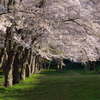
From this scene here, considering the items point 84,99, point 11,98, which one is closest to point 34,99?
point 11,98

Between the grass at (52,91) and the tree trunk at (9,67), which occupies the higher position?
the tree trunk at (9,67)

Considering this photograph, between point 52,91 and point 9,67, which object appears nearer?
point 52,91

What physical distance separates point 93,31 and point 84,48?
750 cm

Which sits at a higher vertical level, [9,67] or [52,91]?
[9,67]

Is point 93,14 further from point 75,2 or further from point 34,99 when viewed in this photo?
point 34,99

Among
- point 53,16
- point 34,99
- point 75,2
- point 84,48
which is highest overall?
point 75,2

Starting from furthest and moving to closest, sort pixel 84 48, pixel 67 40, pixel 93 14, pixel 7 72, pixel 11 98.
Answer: pixel 84 48
pixel 67 40
pixel 7 72
pixel 93 14
pixel 11 98

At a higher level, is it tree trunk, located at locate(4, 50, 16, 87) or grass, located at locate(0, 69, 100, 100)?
tree trunk, located at locate(4, 50, 16, 87)

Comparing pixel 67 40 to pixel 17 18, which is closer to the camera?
pixel 17 18

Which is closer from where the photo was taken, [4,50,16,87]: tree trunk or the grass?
the grass

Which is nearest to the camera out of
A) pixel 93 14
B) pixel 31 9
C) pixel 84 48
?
pixel 31 9

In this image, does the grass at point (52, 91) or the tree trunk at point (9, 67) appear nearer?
the grass at point (52, 91)

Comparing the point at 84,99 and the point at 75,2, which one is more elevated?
the point at 75,2

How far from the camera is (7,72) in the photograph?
14.6 m
